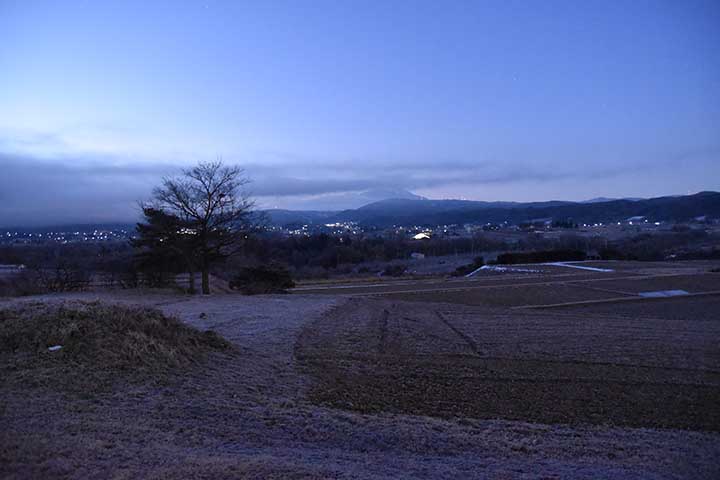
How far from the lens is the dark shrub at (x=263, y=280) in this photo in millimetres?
26825

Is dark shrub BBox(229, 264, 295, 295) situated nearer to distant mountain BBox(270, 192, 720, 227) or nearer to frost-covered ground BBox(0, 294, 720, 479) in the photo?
frost-covered ground BBox(0, 294, 720, 479)

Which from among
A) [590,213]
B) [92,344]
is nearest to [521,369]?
[92,344]

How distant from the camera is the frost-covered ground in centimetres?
464

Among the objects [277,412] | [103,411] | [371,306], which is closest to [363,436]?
[277,412]

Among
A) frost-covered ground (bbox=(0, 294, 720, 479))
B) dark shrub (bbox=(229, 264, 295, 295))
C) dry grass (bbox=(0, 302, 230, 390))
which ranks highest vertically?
dry grass (bbox=(0, 302, 230, 390))

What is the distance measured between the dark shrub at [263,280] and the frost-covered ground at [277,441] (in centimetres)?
1890

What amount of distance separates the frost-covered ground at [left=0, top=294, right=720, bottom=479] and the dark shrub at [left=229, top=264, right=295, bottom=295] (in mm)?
18904

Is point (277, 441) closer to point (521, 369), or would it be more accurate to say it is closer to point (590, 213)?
point (521, 369)

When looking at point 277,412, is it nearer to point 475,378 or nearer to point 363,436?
point 363,436

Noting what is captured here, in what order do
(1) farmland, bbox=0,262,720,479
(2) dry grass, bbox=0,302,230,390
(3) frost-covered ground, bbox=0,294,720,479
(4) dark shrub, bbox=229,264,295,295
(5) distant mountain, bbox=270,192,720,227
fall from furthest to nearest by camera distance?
1. (5) distant mountain, bbox=270,192,720,227
2. (4) dark shrub, bbox=229,264,295,295
3. (2) dry grass, bbox=0,302,230,390
4. (1) farmland, bbox=0,262,720,479
5. (3) frost-covered ground, bbox=0,294,720,479

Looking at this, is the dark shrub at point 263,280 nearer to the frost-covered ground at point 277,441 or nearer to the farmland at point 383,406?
the farmland at point 383,406

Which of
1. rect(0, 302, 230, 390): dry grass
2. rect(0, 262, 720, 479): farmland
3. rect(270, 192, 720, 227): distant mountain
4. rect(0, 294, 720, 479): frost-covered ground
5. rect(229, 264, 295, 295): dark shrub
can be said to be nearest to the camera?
rect(0, 294, 720, 479): frost-covered ground

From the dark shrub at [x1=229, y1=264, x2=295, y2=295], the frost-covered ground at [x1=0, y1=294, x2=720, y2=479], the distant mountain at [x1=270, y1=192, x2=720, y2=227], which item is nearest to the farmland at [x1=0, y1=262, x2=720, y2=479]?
the frost-covered ground at [x1=0, y1=294, x2=720, y2=479]

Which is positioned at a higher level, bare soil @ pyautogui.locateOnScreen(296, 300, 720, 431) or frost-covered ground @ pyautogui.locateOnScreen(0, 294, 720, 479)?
frost-covered ground @ pyautogui.locateOnScreen(0, 294, 720, 479)
